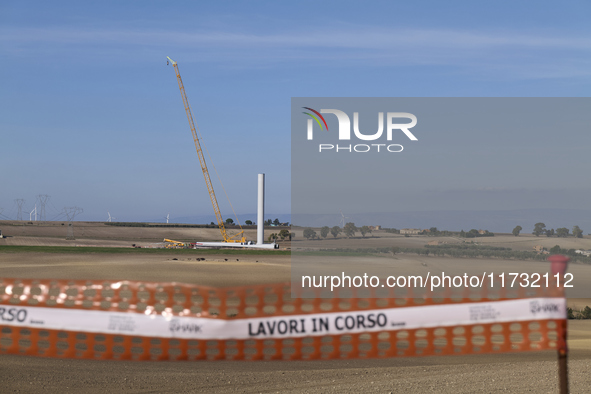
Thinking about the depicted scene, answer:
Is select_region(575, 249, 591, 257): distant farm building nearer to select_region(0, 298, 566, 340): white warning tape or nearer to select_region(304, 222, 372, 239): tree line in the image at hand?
select_region(304, 222, 372, 239): tree line

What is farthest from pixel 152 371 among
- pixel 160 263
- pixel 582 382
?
pixel 160 263

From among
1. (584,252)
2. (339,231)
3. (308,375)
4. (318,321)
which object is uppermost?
(339,231)

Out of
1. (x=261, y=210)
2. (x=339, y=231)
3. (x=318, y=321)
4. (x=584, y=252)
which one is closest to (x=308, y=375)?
(x=318, y=321)

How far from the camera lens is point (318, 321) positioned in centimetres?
704

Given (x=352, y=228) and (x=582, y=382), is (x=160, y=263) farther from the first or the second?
(x=582, y=382)

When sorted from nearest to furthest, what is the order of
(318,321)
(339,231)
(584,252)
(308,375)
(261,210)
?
(318,321) → (308,375) → (584,252) → (339,231) → (261,210)

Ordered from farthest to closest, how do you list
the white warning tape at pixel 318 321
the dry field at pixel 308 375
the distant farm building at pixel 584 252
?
the distant farm building at pixel 584 252 < the dry field at pixel 308 375 < the white warning tape at pixel 318 321

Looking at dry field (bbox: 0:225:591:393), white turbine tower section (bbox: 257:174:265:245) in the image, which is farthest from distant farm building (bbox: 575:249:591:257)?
white turbine tower section (bbox: 257:174:265:245)

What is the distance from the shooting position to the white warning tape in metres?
6.92

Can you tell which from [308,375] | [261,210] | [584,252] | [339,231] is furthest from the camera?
[261,210]

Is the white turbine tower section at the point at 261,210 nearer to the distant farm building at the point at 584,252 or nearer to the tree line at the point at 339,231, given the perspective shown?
the tree line at the point at 339,231

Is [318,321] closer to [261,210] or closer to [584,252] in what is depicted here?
[584,252]

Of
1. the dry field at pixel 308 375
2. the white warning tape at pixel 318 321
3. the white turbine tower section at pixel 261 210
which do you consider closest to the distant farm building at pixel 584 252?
the dry field at pixel 308 375

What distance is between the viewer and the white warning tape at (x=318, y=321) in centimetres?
692
